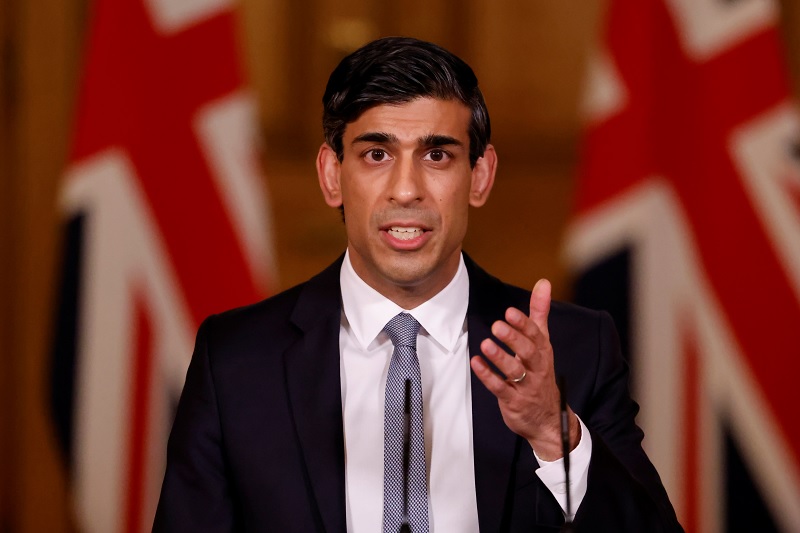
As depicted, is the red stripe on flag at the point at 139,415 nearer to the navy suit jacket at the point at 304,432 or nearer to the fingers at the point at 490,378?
the navy suit jacket at the point at 304,432

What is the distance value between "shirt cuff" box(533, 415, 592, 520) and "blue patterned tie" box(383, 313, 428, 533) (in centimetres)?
19

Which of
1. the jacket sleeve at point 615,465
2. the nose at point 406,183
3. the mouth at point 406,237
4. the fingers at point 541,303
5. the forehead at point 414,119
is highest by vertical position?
the forehead at point 414,119

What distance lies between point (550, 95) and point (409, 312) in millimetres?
1475

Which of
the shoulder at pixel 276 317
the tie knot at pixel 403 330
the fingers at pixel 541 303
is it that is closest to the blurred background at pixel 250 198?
the shoulder at pixel 276 317

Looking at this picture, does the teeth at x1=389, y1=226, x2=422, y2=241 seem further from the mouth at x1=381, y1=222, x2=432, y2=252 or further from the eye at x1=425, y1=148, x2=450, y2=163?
the eye at x1=425, y1=148, x2=450, y2=163

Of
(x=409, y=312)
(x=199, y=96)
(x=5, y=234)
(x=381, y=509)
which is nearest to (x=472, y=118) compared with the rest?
(x=409, y=312)

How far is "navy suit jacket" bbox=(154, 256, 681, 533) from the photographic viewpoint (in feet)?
4.62

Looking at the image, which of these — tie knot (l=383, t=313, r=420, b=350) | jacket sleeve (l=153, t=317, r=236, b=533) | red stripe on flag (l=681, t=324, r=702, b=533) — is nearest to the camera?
jacket sleeve (l=153, t=317, r=236, b=533)

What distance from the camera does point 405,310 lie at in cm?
154

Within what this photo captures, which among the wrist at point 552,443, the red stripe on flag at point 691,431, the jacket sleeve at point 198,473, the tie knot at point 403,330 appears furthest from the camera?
the red stripe on flag at point 691,431

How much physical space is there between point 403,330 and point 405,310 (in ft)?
0.13

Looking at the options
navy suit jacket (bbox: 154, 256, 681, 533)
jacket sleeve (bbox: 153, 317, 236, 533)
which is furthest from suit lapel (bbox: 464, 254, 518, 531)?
jacket sleeve (bbox: 153, 317, 236, 533)

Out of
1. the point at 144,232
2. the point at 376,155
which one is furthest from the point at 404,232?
the point at 144,232

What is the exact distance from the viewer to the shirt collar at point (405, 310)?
1.54 meters
